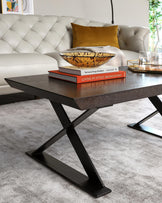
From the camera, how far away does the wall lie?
4.28 m

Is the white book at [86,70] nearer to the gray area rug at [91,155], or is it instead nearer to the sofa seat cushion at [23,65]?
the gray area rug at [91,155]

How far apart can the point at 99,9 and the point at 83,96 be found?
4072 mm

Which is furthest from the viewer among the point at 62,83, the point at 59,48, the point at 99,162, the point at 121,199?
the point at 59,48

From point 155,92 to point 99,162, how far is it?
456 millimetres

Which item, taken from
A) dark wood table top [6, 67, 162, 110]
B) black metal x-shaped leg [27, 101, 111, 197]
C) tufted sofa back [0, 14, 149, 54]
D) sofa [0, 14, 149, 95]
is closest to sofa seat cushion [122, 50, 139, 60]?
sofa [0, 14, 149, 95]

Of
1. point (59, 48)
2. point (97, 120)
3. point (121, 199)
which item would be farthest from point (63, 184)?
point (59, 48)

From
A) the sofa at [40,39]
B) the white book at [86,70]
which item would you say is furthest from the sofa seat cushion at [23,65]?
the white book at [86,70]

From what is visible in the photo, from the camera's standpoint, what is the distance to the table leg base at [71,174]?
Result: 116 cm

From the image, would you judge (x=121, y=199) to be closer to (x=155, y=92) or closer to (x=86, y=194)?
(x=86, y=194)

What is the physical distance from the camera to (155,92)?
128 cm

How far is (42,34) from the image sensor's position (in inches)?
133

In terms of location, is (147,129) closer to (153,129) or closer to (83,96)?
(153,129)

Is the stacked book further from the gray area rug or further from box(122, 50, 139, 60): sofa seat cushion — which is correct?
box(122, 50, 139, 60): sofa seat cushion

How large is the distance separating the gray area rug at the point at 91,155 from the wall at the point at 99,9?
2.36 metres
